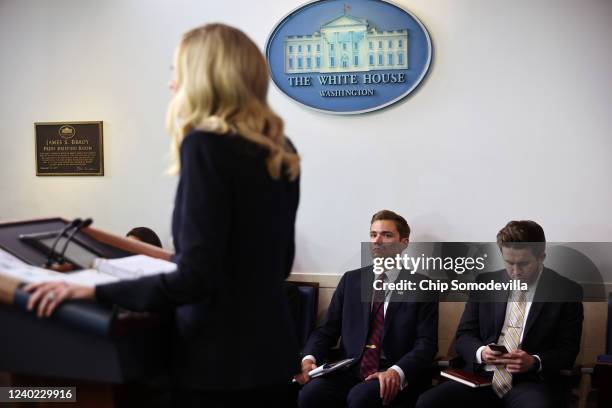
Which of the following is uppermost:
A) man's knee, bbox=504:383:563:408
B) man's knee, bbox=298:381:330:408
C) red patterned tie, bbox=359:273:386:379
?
red patterned tie, bbox=359:273:386:379

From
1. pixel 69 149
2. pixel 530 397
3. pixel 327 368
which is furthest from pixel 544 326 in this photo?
pixel 69 149

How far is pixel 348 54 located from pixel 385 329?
183cm

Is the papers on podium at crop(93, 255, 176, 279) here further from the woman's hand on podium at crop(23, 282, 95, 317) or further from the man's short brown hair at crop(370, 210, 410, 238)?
the man's short brown hair at crop(370, 210, 410, 238)

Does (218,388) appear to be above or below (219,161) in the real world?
below

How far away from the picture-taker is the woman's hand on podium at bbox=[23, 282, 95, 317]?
1.59 m

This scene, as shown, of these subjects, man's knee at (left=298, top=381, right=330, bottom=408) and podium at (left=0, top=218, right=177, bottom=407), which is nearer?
podium at (left=0, top=218, right=177, bottom=407)

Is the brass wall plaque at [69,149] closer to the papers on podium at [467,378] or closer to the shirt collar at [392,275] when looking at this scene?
the shirt collar at [392,275]

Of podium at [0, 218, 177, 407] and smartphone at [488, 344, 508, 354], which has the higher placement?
podium at [0, 218, 177, 407]

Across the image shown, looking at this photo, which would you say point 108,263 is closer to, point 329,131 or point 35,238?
point 35,238

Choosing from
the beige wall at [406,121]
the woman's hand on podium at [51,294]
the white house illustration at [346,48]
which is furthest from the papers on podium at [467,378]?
the woman's hand on podium at [51,294]

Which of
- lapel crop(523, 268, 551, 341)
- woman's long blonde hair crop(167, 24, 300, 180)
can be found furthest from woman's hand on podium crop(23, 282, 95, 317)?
lapel crop(523, 268, 551, 341)

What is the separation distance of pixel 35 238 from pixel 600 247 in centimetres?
347

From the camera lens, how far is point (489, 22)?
4379mm

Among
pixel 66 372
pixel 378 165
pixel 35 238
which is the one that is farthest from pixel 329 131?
pixel 66 372
